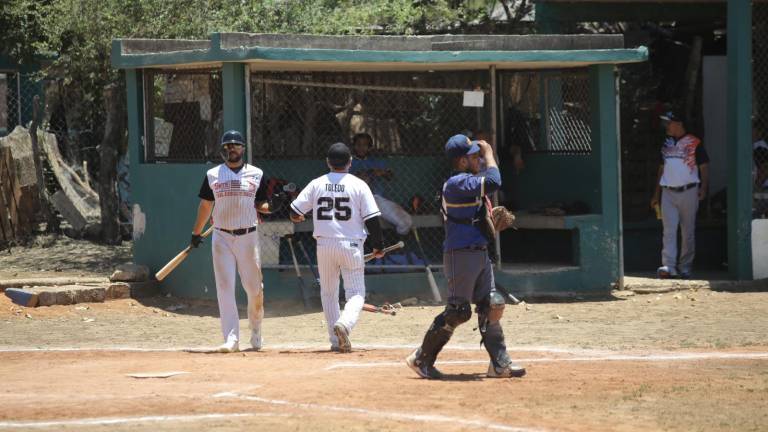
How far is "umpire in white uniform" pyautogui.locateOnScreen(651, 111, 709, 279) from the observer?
15.2 metres

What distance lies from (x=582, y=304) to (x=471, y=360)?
417cm

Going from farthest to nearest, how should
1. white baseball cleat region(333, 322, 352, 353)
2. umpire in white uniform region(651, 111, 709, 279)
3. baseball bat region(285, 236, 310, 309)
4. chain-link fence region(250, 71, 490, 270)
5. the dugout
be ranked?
umpire in white uniform region(651, 111, 709, 279) → chain-link fence region(250, 71, 490, 270) → the dugout → baseball bat region(285, 236, 310, 309) → white baseball cleat region(333, 322, 352, 353)

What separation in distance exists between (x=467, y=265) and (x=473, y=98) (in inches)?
227

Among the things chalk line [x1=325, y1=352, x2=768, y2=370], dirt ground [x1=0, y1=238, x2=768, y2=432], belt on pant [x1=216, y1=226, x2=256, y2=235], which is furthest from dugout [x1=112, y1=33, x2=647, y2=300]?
chalk line [x1=325, y1=352, x2=768, y2=370]

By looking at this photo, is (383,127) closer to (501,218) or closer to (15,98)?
(501,218)

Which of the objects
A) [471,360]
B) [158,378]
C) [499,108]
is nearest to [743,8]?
[499,108]

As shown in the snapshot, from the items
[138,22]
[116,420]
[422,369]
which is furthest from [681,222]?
[116,420]

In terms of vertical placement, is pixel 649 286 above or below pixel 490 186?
below

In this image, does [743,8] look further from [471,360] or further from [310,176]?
[471,360]

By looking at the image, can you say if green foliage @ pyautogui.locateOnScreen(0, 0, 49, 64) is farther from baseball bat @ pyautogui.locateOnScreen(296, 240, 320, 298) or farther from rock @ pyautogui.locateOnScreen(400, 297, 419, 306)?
rock @ pyautogui.locateOnScreen(400, 297, 419, 306)

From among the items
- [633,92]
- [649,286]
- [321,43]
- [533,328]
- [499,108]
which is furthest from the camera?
[633,92]

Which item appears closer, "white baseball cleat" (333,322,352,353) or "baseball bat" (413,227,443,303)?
"white baseball cleat" (333,322,352,353)

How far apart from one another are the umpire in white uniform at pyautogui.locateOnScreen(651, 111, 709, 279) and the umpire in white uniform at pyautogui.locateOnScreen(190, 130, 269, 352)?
21.3 feet

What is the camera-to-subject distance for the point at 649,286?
14727 millimetres
